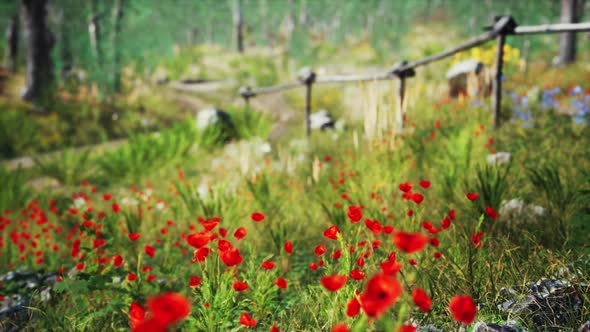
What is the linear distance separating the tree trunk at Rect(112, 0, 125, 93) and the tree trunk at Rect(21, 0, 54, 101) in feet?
5.69

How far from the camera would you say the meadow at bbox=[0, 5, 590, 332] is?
144 cm

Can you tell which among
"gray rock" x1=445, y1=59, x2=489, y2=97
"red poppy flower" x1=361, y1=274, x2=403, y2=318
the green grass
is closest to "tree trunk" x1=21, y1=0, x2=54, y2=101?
the green grass

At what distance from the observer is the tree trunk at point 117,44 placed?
11.3 metres

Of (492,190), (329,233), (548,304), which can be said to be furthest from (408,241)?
(492,190)

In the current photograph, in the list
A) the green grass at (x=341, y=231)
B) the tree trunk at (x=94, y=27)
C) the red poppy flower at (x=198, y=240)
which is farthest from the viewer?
the tree trunk at (x=94, y=27)

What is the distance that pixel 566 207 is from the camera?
2.19m

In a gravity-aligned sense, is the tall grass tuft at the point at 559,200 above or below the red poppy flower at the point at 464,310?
below

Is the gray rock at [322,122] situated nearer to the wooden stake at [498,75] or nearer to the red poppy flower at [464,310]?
the wooden stake at [498,75]

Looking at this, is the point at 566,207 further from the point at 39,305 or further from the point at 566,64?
the point at 566,64

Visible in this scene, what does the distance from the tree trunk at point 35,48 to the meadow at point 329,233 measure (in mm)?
5160

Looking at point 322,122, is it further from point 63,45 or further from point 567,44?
point 63,45

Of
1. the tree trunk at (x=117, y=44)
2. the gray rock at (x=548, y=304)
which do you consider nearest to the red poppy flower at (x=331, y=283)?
the gray rock at (x=548, y=304)

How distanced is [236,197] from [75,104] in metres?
9.17

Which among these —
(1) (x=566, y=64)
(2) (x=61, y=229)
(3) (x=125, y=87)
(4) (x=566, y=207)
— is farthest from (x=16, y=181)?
→ (1) (x=566, y=64)
